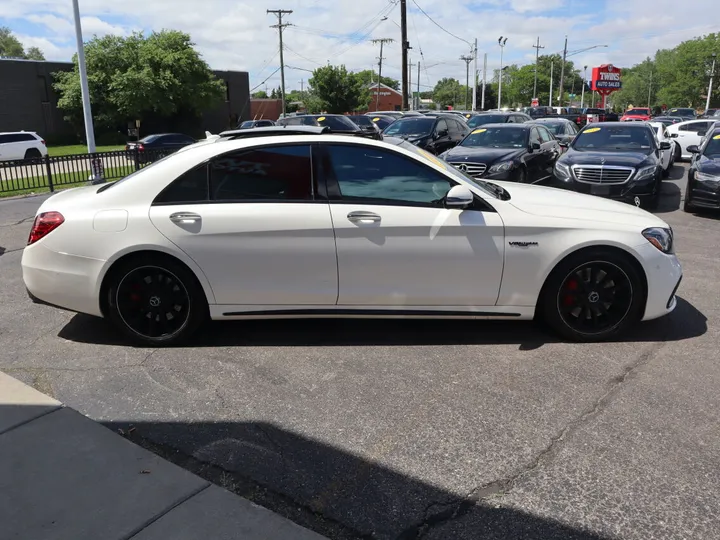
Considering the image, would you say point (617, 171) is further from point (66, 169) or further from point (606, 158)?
point (66, 169)

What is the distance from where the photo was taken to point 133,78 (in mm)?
38906

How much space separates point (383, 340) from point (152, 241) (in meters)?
1.95

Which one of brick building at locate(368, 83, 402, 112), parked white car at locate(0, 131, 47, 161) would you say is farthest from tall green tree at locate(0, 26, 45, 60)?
parked white car at locate(0, 131, 47, 161)

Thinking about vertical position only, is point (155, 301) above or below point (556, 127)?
below

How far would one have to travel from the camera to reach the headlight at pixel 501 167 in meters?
11.0

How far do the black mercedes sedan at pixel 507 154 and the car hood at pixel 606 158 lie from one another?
769mm

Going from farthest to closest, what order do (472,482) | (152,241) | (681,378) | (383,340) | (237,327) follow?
(237,327) < (383,340) < (152,241) < (681,378) < (472,482)

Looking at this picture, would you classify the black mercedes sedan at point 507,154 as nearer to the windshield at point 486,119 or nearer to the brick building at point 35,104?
the windshield at point 486,119

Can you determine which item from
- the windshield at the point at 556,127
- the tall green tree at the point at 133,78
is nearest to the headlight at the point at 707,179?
the windshield at the point at 556,127

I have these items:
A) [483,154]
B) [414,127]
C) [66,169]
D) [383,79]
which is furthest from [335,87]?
[383,79]

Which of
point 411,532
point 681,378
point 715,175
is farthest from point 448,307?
point 715,175

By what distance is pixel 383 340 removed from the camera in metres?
4.85

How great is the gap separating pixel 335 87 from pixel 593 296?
172ft

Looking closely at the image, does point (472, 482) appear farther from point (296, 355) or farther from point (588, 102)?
point (588, 102)
